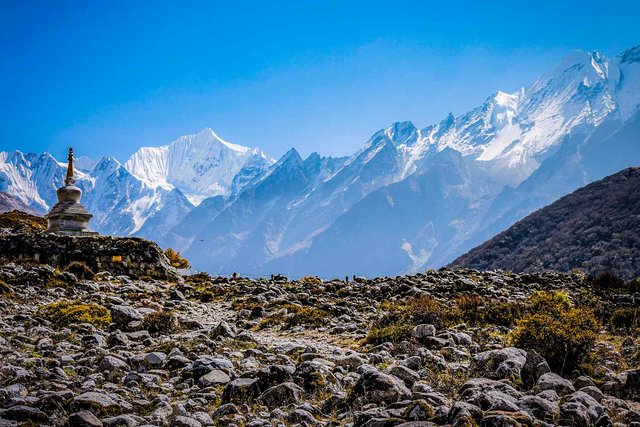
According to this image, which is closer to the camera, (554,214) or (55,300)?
(55,300)

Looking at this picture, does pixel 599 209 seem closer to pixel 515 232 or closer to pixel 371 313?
pixel 515 232

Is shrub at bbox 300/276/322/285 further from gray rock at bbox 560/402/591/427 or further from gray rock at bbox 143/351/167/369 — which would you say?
gray rock at bbox 560/402/591/427

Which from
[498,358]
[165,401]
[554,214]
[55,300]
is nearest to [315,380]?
[165,401]

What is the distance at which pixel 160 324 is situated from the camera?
15.3 metres

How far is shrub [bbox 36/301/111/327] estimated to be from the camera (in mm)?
15492

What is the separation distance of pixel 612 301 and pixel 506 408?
15.0 m

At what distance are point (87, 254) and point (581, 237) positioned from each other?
68.6 m

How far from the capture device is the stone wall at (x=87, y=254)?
27.9 metres

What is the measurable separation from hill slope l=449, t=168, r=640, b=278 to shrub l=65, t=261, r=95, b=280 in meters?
57.6

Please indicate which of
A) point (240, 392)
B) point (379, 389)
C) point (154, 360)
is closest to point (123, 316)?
point (154, 360)

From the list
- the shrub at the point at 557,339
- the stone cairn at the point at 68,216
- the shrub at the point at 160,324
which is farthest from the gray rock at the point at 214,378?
the stone cairn at the point at 68,216

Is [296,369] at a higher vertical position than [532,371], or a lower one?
higher

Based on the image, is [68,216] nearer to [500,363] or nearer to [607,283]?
[607,283]

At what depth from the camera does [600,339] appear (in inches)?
533
